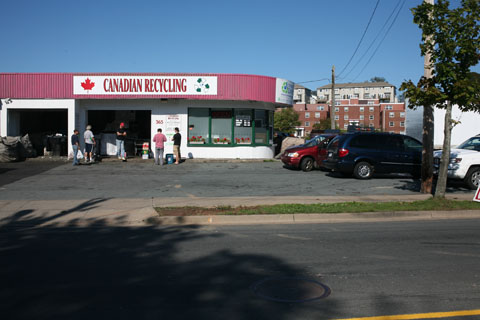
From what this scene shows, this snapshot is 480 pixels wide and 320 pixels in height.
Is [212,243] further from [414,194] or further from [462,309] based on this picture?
[414,194]

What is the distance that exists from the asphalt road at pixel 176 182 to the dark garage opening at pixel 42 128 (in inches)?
98.1

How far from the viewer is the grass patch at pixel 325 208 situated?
33.0 ft

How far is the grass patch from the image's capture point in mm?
10062

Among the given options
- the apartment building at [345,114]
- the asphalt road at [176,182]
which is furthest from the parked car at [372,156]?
the apartment building at [345,114]

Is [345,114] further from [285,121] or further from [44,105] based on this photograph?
[44,105]

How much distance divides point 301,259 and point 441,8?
7281 millimetres

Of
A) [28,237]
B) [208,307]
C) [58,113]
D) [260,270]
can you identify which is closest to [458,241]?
[260,270]

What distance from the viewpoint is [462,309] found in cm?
465

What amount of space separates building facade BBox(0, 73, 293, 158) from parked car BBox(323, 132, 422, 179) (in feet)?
24.5

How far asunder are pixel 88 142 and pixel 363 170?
12.7 meters

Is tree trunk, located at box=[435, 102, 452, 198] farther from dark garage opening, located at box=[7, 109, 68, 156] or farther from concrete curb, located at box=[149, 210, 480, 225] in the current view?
dark garage opening, located at box=[7, 109, 68, 156]

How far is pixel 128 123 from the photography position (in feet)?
82.3

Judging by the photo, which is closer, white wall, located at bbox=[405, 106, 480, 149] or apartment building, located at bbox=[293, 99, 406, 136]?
white wall, located at bbox=[405, 106, 480, 149]

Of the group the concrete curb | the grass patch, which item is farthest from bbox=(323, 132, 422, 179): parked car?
the concrete curb
